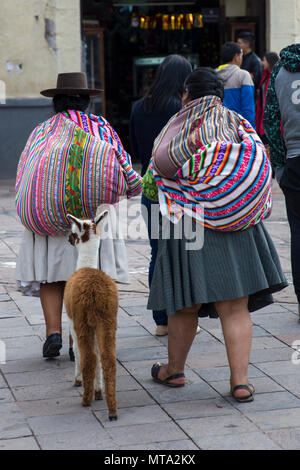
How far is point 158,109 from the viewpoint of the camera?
546 centimetres

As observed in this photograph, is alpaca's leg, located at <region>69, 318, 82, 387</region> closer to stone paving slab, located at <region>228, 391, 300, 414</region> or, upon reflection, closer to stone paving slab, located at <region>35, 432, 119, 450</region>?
stone paving slab, located at <region>35, 432, 119, 450</region>

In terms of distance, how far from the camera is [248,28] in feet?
50.9

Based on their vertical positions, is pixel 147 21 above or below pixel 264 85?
above

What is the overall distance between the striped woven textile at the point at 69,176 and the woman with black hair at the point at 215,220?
1.73ft

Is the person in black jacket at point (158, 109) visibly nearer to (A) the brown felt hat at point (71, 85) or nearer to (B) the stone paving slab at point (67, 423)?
(A) the brown felt hat at point (71, 85)

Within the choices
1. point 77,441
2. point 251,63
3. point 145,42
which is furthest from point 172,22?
point 77,441

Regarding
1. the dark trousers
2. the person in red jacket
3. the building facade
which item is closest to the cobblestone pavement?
the dark trousers

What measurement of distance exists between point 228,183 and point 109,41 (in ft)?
41.3

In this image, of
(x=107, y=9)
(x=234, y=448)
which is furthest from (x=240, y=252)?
(x=107, y=9)

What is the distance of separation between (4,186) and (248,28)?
5719 mm

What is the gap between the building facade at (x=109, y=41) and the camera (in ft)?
43.4

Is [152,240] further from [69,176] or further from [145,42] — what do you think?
[145,42]

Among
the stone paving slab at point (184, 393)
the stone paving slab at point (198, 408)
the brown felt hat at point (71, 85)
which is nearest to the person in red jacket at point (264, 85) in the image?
the brown felt hat at point (71, 85)

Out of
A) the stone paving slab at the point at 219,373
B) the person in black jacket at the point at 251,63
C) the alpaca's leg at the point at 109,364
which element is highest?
the person in black jacket at the point at 251,63
